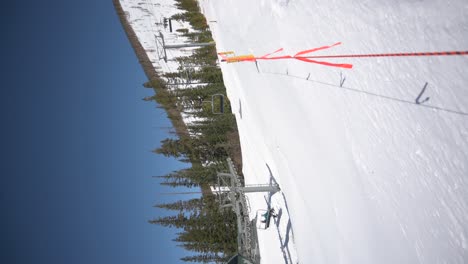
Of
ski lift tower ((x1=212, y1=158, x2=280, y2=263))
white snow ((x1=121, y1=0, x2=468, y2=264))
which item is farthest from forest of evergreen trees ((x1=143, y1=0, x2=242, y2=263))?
white snow ((x1=121, y1=0, x2=468, y2=264))

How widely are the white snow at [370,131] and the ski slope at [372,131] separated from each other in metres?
0.01

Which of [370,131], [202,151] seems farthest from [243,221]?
[202,151]

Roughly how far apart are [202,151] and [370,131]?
53.7 feet

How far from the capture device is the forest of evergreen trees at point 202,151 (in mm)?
18609

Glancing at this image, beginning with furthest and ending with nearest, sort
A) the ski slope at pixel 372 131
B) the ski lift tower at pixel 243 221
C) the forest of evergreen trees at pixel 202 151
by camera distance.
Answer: the forest of evergreen trees at pixel 202 151, the ski lift tower at pixel 243 221, the ski slope at pixel 372 131

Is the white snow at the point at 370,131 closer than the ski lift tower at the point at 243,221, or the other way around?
the white snow at the point at 370,131

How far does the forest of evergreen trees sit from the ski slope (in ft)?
38.2

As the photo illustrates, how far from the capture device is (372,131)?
12.4 ft

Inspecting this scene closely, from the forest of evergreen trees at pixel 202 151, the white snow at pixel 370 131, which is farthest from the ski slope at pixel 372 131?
the forest of evergreen trees at pixel 202 151

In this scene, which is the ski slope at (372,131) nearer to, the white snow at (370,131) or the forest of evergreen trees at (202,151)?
the white snow at (370,131)

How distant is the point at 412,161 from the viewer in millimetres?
3188

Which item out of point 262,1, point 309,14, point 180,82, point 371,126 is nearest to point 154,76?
point 180,82

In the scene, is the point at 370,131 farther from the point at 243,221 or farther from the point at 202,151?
the point at 202,151

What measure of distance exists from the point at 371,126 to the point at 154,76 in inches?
928
